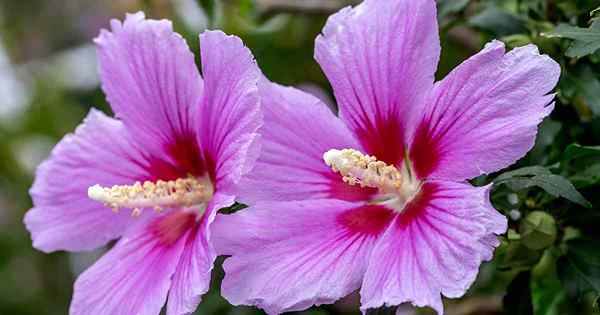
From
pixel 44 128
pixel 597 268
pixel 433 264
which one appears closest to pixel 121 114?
pixel 433 264

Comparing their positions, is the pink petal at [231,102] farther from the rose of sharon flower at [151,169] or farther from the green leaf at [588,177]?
the green leaf at [588,177]

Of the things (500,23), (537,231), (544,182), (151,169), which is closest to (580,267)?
(537,231)

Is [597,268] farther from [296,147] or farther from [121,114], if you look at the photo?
[121,114]

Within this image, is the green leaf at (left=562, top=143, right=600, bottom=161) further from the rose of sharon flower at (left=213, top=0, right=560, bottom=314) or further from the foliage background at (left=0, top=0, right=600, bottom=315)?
the rose of sharon flower at (left=213, top=0, right=560, bottom=314)

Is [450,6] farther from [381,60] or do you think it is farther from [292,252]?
[292,252]

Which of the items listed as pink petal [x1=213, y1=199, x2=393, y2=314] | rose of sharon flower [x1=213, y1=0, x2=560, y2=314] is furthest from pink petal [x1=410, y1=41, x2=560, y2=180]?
pink petal [x1=213, y1=199, x2=393, y2=314]
